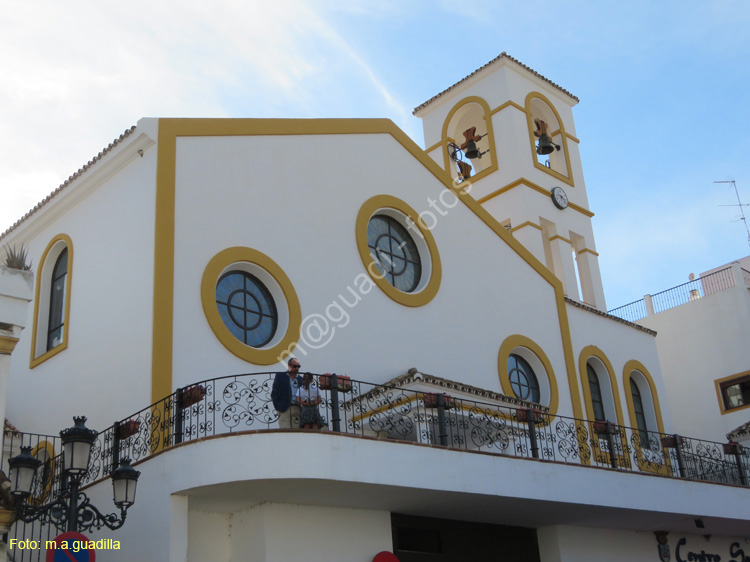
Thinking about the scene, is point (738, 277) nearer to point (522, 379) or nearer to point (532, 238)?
point (532, 238)

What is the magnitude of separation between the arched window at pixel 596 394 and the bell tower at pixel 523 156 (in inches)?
82.6

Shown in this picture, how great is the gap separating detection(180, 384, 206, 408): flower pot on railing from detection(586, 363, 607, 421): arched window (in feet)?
34.4

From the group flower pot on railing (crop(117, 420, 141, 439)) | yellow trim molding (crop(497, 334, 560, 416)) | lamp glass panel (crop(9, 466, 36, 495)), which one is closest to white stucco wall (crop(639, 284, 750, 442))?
yellow trim molding (crop(497, 334, 560, 416))

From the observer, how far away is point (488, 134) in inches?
874

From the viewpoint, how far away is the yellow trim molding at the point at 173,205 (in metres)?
12.6

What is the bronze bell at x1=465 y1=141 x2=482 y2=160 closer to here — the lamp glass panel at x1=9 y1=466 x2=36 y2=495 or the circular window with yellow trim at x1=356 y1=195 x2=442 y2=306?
the circular window with yellow trim at x1=356 y1=195 x2=442 y2=306

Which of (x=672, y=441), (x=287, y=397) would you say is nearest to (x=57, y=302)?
(x=287, y=397)

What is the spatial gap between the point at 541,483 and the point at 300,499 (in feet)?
12.5

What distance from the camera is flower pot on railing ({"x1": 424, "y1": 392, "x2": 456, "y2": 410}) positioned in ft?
43.2

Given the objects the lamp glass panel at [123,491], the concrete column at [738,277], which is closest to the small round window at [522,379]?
the lamp glass panel at [123,491]

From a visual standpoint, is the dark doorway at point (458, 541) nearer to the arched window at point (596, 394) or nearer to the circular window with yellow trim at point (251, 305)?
the circular window with yellow trim at point (251, 305)

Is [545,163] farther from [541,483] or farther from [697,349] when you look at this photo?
[541,483]

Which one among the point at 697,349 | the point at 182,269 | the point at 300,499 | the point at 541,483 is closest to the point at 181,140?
the point at 182,269

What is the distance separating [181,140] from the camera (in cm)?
1420
